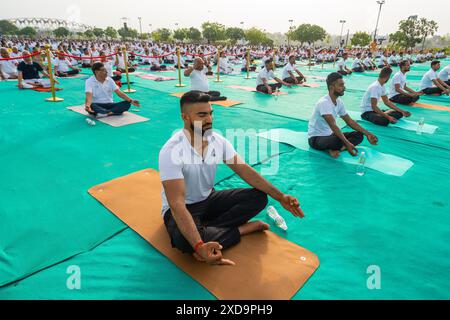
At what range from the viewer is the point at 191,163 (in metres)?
2.19

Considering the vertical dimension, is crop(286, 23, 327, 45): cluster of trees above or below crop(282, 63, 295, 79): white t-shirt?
above

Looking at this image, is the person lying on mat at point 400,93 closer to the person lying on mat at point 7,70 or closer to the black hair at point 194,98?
the black hair at point 194,98

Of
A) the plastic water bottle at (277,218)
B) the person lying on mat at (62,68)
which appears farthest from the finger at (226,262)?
the person lying on mat at (62,68)

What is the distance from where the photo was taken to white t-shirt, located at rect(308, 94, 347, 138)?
13.6ft

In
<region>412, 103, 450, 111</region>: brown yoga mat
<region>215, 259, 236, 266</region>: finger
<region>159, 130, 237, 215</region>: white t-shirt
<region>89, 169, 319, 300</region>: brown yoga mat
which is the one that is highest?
<region>159, 130, 237, 215</region>: white t-shirt

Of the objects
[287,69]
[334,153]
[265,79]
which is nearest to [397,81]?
[265,79]

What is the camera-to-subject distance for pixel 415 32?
41219 mm

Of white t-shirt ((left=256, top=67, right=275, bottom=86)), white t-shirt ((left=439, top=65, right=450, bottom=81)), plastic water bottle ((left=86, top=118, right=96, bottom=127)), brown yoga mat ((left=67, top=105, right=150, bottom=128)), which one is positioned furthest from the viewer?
white t-shirt ((left=439, top=65, right=450, bottom=81))

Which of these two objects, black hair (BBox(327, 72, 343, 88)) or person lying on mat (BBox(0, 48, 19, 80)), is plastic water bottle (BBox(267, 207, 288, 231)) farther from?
person lying on mat (BBox(0, 48, 19, 80))

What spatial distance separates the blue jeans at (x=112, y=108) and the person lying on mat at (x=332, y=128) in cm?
417

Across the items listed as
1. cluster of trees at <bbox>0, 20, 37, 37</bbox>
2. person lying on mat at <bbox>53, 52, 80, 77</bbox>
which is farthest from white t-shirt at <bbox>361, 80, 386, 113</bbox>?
cluster of trees at <bbox>0, 20, 37, 37</bbox>

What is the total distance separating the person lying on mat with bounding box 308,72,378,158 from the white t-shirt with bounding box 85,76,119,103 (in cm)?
444

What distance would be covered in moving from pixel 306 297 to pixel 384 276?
70cm

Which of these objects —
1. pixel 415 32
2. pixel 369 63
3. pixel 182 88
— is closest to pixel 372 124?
pixel 182 88
